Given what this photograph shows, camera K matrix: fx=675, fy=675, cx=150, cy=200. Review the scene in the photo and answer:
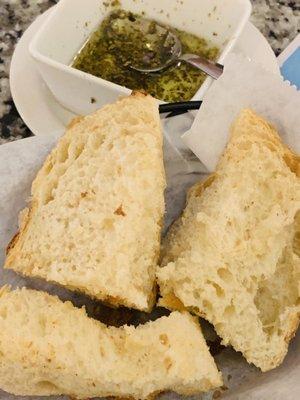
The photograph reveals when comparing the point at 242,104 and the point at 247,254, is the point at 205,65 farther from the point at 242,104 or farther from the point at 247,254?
the point at 247,254

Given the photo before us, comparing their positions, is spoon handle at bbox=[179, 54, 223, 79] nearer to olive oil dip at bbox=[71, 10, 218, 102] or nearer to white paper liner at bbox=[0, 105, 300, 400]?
olive oil dip at bbox=[71, 10, 218, 102]

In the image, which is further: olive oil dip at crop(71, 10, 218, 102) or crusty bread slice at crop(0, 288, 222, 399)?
olive oil dip at crop(71, 10, 218, 102)

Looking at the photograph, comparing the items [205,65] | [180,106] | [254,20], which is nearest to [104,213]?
[180,106]

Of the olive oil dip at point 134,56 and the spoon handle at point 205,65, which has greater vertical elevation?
the spoon handle at point 205,65

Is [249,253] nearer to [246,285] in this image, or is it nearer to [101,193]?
[246,285]

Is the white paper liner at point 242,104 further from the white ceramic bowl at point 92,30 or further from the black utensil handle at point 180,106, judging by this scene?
the white ceramic bowl at point 92,30

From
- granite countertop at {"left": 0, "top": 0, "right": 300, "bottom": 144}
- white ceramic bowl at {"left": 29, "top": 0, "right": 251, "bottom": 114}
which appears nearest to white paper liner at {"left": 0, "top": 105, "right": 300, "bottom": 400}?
white ceramic bowl at {"left": 29, "top": 0, "right": 251, "bottom": 114}

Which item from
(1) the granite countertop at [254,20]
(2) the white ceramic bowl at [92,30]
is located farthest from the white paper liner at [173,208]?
(1) the granite countertop at [254,20]
